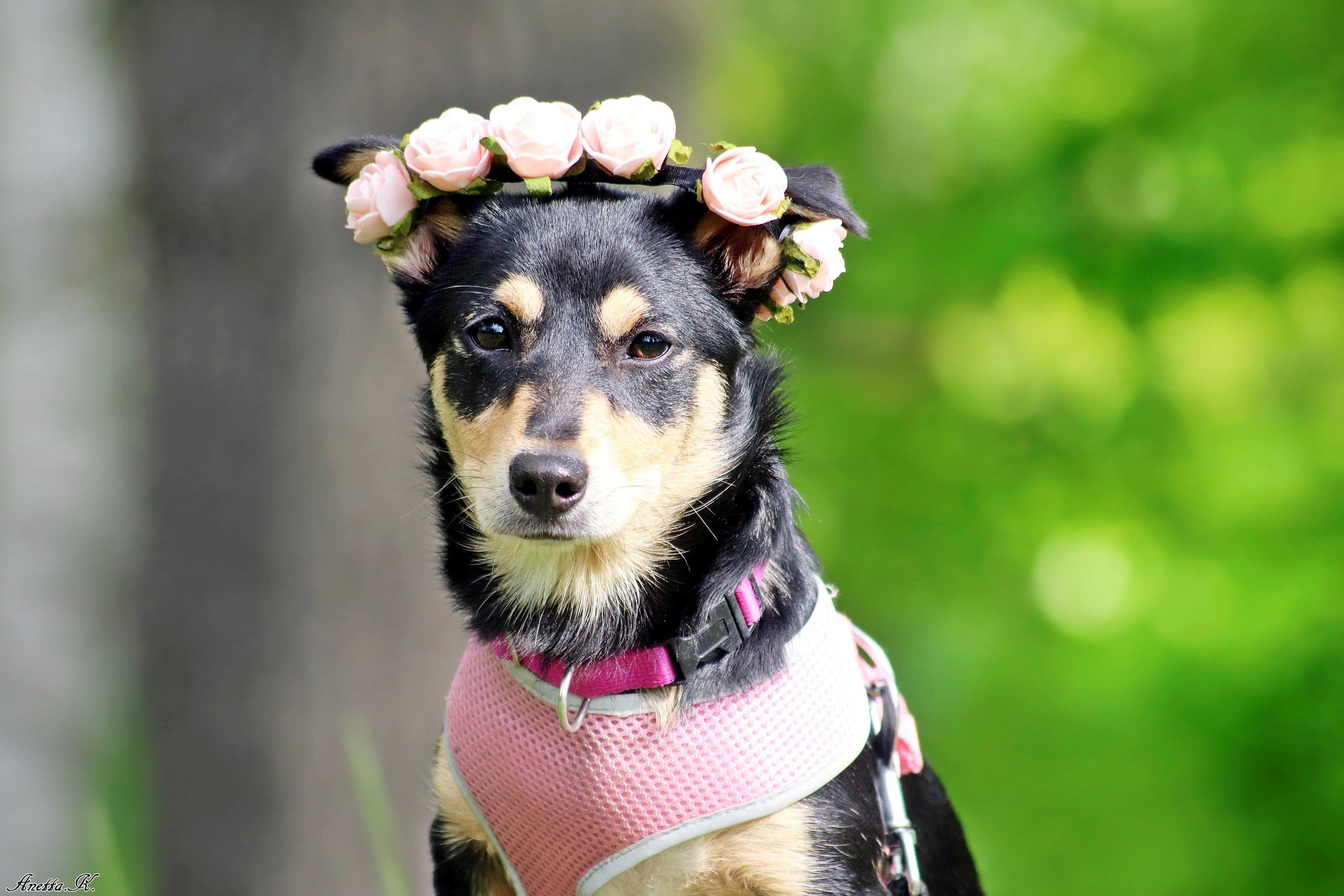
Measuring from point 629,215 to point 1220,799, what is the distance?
5.68 m

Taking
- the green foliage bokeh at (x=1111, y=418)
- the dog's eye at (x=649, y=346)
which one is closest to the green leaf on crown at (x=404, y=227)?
the dog's eye at (x=649, y=346)

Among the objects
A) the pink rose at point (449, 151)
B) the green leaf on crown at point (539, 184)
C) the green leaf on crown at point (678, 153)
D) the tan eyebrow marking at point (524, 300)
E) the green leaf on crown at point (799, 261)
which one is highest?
the green leaf on crown at point (678, 153)

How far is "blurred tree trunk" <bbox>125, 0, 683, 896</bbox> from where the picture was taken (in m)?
4.72

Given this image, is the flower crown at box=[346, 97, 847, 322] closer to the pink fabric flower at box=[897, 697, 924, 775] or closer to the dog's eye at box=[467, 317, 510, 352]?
the dog's eye at box=[467, 317, 510, 352]

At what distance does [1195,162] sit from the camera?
6.91m

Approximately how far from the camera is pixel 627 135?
2.56 metres

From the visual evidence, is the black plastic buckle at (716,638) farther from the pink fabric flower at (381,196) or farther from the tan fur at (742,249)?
the pink fabric flower at (381,196)

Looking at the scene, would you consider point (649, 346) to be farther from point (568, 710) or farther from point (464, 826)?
point (464, 826)

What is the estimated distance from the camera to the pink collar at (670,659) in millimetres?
2523

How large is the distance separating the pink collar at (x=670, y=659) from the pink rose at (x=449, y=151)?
3.43 feet

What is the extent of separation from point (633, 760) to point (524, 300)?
984 mm

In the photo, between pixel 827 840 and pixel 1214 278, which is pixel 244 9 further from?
pixel 1214 278

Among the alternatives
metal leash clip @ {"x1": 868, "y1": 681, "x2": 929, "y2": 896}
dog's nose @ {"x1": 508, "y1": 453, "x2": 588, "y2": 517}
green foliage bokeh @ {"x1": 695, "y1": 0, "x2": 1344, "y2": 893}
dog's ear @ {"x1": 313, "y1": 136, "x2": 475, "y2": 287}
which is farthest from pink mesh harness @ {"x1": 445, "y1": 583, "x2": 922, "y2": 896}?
green foliage bokeh @ {"x1": 695, "y1": 0, "x2": 1344, "y2": 893}

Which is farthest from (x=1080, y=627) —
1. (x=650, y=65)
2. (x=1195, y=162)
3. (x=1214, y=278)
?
(x=650, y=65)
